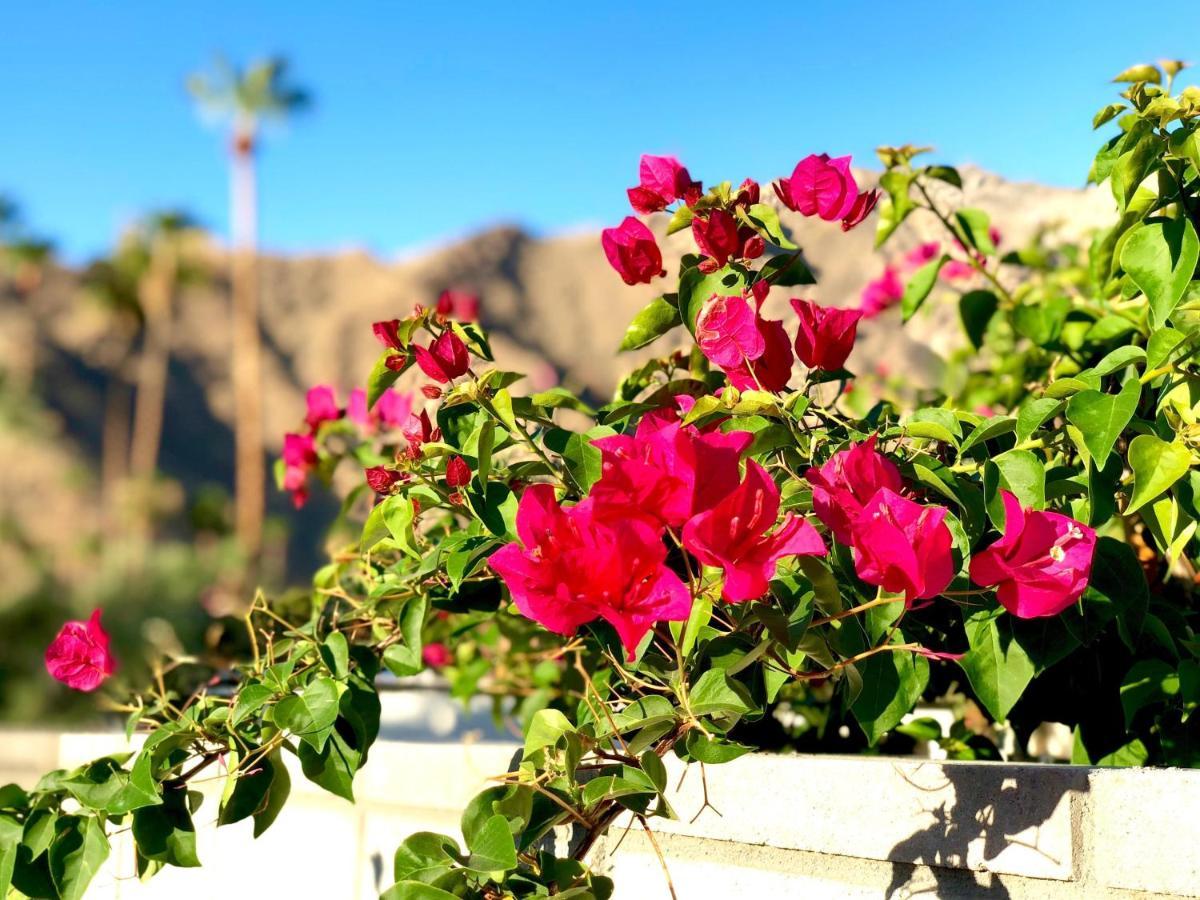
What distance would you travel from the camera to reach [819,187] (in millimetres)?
1065

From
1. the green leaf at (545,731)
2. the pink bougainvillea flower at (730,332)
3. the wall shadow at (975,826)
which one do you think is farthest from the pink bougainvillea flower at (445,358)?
the wall shadow at (975,826)

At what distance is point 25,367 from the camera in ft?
109

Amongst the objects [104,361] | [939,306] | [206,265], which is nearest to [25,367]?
[104,361]

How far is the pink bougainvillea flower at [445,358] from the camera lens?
105cm

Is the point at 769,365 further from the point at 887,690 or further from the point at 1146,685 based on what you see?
the point at 1146,685

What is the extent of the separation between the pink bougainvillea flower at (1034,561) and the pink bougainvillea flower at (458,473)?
42cm

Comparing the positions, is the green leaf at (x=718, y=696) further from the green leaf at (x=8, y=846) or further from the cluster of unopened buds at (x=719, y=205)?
the green leaf at (x=8, y=846)

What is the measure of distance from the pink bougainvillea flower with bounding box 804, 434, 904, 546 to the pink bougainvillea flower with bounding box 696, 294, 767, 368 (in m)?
0.18

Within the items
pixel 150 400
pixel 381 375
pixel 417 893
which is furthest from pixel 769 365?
pixel 150 400

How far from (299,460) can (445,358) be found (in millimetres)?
739

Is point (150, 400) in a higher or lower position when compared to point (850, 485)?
higher

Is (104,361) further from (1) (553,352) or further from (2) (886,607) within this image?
(2) (886,607)

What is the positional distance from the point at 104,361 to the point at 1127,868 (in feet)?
128

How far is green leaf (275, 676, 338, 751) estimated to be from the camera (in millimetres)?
1043
